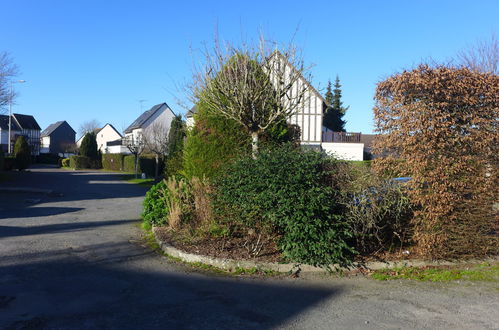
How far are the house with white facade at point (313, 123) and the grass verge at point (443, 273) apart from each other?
232 cm

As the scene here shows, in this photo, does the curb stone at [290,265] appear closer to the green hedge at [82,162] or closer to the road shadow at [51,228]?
the road shadow at [51,228]

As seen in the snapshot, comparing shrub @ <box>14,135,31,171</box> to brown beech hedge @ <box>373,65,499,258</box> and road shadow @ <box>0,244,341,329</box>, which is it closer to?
road shadow @ <box>0,244,341,329</box>

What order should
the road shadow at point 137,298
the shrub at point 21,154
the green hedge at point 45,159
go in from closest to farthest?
the road shadow at point 137,298
the shrub at point 21,154
the green hedge at point 45,159

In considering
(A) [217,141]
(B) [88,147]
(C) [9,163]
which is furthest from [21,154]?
(A) [217,141]

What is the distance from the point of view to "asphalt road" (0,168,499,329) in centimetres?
477

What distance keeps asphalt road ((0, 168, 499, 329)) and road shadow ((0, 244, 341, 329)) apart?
0.04 feet

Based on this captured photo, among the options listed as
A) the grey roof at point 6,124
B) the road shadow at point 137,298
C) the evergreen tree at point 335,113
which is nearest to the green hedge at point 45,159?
the grey roof at point 6,124

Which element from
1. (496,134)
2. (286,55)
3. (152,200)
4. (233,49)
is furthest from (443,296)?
(152,200)

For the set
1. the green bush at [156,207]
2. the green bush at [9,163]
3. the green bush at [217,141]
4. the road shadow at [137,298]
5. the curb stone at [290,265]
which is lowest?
the road shadow at [137,298]

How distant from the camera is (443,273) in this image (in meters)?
6.77

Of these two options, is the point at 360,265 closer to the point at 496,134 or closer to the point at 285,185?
the point at 285,185

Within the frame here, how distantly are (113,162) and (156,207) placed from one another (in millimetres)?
40276

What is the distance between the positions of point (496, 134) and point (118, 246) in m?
7.54

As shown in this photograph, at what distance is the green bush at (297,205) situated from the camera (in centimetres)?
666
